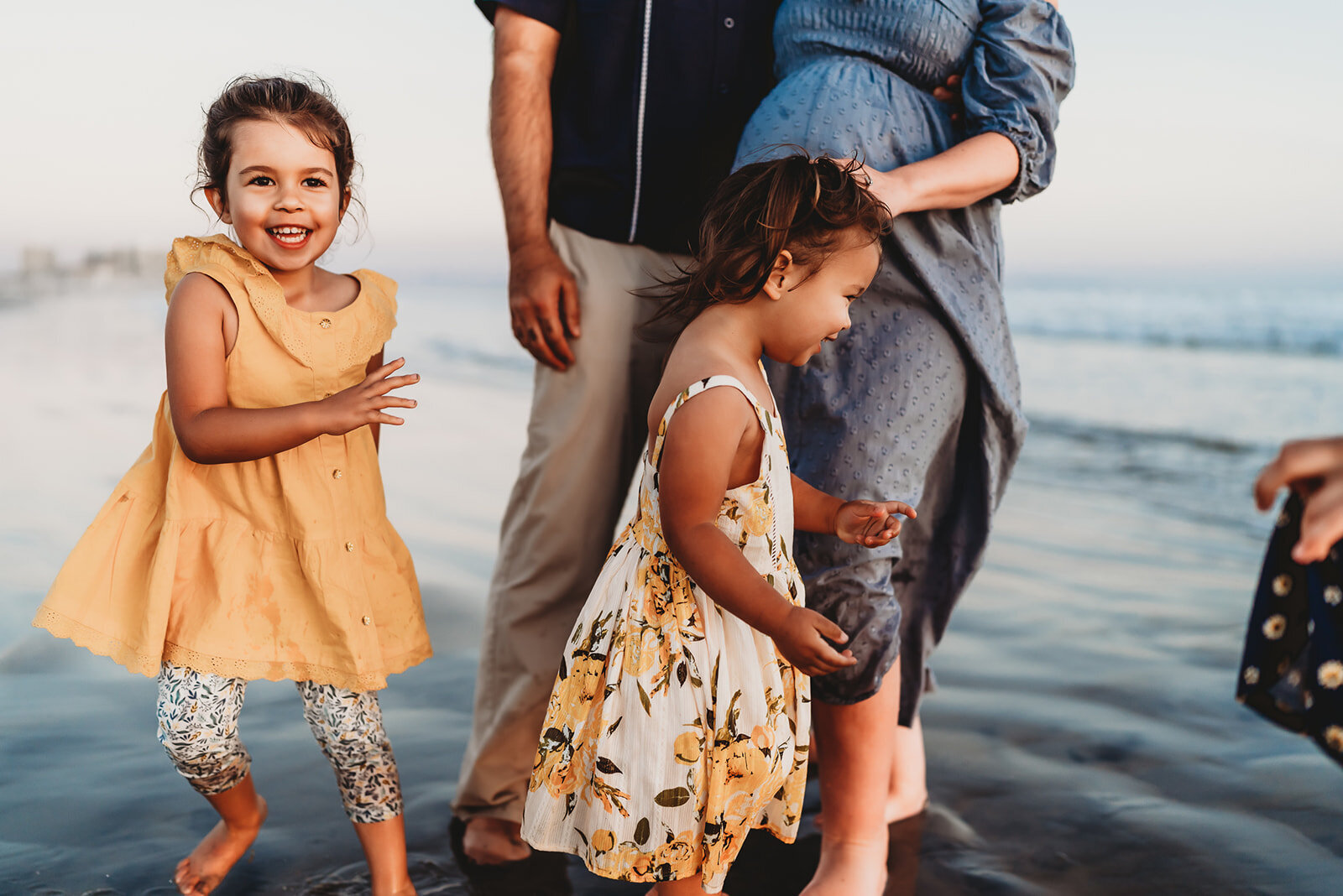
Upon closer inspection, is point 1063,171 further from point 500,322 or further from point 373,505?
point 373,505

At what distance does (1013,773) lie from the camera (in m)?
2.55

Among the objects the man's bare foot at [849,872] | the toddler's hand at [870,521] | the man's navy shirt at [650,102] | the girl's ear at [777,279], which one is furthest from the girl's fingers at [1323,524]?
the man's navy shirt at [650,102]

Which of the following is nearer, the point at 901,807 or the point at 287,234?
the point at 287,234

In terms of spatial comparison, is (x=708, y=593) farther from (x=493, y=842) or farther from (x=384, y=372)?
(x=493, y=842)

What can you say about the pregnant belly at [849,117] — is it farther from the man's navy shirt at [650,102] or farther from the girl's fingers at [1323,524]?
the girl's fingers at [1323,524]

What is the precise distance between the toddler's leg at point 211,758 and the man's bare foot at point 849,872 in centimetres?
A: 103

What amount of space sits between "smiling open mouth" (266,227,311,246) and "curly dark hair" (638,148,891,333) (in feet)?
2.18

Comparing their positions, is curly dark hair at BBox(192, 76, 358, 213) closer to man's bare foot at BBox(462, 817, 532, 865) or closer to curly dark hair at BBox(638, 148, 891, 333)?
curly dark hair at BBox(638, 148, 891, 333)

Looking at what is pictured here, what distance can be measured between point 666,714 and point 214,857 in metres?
0.95

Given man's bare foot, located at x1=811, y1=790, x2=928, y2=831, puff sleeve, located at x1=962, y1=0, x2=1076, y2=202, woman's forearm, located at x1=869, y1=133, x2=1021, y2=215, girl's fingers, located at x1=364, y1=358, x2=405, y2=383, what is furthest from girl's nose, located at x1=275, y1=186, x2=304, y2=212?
man's bare foot, located at x1=811, y1=790, x2=928, y2=831

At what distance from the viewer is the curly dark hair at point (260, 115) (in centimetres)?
179

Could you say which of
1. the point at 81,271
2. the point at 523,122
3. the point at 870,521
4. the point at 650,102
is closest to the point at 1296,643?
the point at 870,521

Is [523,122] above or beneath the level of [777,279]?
above

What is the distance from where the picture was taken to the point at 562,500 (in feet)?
7.40
